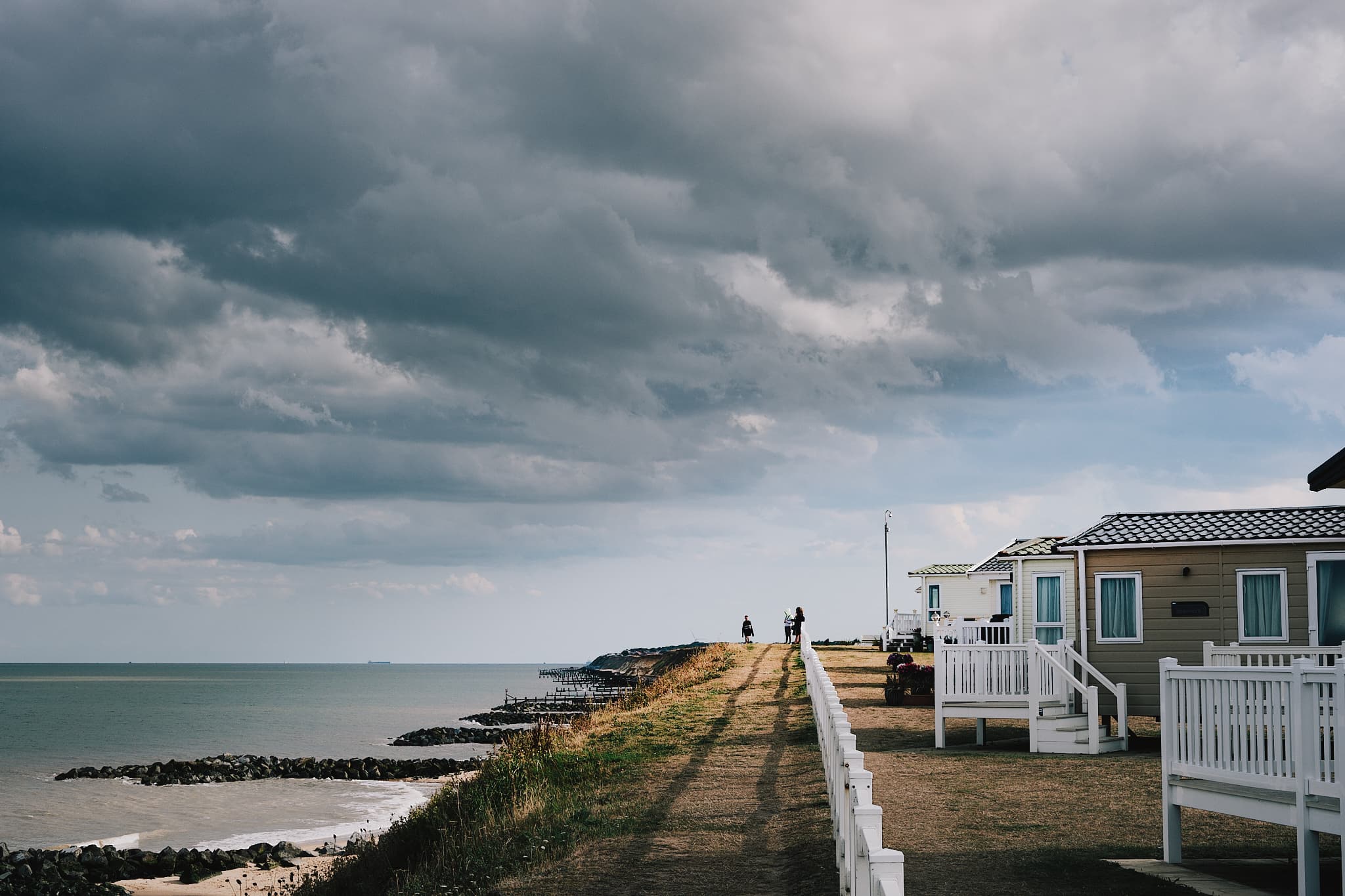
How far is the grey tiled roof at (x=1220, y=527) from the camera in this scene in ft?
63.0

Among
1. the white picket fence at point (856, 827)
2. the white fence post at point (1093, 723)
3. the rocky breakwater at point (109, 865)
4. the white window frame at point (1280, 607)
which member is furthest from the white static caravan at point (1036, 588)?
the rocky breakwater at point (109, 865)

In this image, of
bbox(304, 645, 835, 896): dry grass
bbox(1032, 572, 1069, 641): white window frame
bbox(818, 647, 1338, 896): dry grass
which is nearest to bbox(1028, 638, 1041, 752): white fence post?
bbox(818, 647, 1338, 896): dry grass

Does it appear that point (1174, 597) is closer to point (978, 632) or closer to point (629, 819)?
point (978, 632)

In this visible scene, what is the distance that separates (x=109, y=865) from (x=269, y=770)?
21.8 metres

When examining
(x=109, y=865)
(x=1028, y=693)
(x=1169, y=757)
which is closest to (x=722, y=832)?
(x=1169, y=757)

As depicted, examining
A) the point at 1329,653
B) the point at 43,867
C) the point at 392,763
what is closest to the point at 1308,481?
the point at 1329,653

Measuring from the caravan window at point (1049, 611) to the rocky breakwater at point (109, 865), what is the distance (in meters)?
15.8

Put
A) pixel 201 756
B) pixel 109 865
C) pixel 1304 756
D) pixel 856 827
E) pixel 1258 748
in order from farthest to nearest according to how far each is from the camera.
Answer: pixel 201 756
pixel 109 865
pixel 1258 748
pixel 1304 756
pixel 856 827

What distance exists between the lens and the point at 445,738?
61.3 meters

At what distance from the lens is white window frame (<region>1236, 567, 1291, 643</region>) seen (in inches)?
747

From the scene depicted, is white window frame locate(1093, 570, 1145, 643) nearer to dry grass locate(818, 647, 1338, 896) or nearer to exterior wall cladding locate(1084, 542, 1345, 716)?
exterior wall cladding locate(1084, 542, 1345, 716)

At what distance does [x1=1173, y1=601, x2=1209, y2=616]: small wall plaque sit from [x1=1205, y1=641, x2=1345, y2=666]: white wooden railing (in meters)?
0.52

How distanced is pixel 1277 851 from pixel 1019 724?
12976mm

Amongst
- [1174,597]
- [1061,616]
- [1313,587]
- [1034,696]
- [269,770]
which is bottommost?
[269,770]
